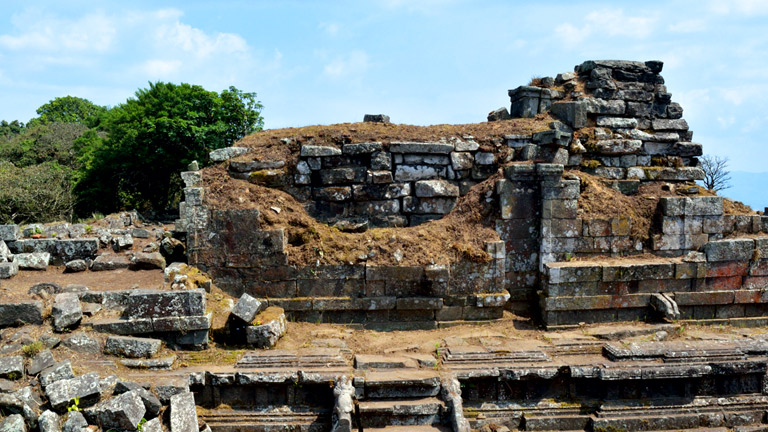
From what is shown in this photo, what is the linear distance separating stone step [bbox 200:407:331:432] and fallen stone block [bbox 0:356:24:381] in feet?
7.21

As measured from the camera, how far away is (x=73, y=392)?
577cm

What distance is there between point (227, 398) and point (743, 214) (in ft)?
31.4

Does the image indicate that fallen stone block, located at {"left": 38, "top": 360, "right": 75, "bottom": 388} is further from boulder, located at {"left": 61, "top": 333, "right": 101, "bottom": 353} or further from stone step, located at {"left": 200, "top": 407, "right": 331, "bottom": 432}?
stone step, located at {"left": 200, "top": 407, "right": 331, "bottom": 432}

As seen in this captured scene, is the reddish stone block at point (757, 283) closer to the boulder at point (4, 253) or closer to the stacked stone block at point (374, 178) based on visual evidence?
the stacked stone block at point (374, 178)

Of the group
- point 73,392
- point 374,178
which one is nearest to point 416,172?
point 374,178

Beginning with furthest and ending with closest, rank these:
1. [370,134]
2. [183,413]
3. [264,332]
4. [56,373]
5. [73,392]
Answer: [370,134] → [264,332] → [183,413] → [56,373] → [73,392]

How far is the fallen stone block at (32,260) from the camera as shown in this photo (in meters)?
9.67

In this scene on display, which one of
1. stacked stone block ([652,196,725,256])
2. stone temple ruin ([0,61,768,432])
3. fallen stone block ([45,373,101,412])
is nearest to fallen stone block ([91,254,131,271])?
stone temple ruin ([0,61,768,432])

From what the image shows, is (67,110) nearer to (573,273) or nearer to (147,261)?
(147,261)

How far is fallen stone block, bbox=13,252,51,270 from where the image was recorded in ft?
31.7

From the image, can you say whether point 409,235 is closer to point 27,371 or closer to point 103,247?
point 27,371

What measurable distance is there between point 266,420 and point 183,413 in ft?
3.93

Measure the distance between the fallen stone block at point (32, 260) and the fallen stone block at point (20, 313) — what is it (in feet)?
10.3

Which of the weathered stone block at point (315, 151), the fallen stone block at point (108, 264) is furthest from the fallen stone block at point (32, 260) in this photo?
the weathered stone block at point (315, 151)
